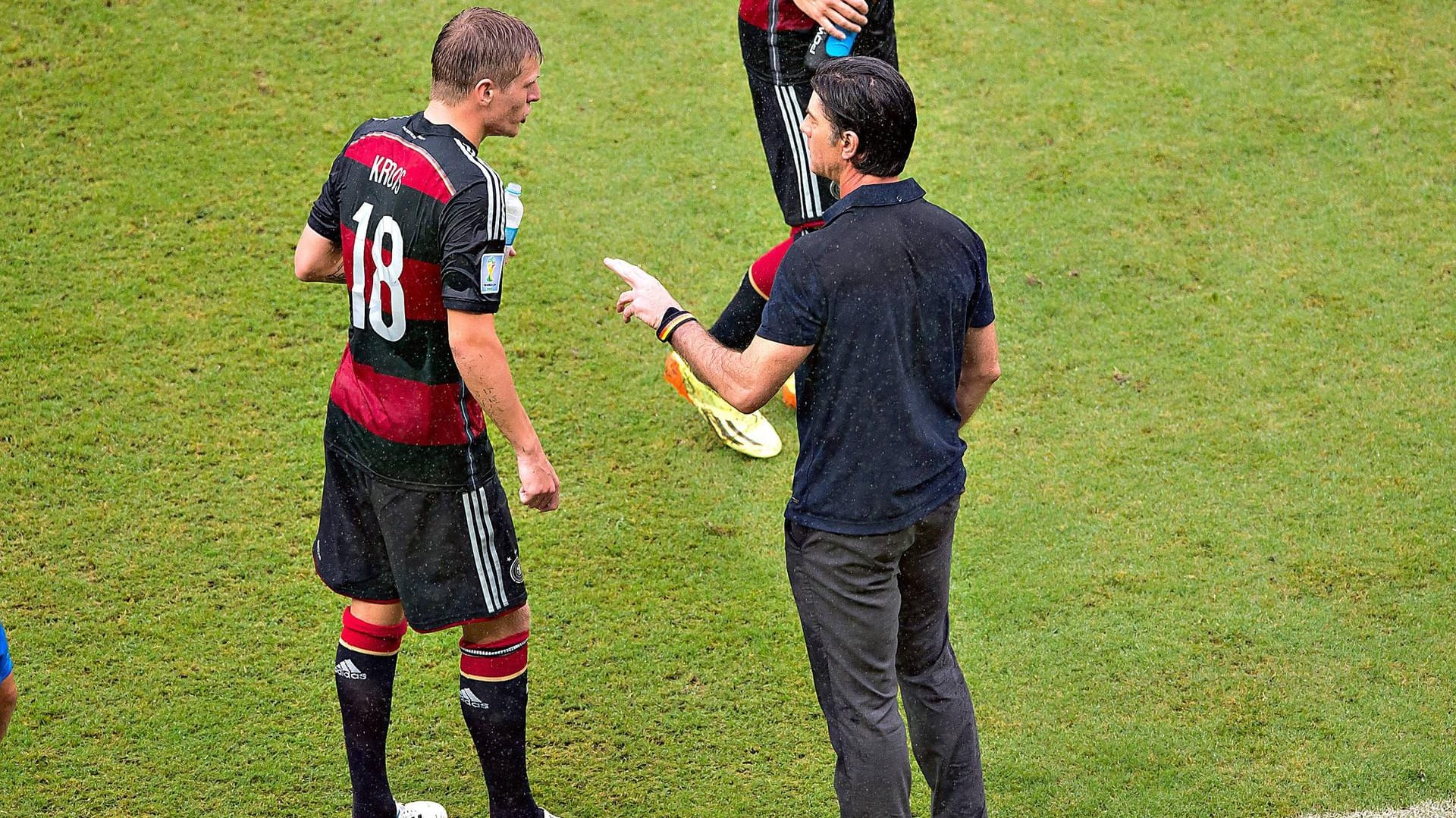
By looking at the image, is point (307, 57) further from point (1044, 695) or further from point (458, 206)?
point (1044, 695)

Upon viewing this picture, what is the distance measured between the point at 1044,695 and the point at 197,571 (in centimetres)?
260

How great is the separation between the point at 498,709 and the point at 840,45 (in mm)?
2410

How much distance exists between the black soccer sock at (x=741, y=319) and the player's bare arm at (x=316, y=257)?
1.09m

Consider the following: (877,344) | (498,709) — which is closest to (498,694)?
(498,709)

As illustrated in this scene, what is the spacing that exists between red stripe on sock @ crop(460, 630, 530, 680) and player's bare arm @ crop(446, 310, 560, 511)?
0.37m

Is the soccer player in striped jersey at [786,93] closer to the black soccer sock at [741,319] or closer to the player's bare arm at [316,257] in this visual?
the black soccer sock at [741,319]

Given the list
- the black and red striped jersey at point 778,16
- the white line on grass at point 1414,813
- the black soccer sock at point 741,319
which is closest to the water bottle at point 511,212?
the black soccer sock at point 741,319

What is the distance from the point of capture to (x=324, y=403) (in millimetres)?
4980

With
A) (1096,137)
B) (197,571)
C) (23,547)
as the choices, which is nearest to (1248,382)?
(1096,137)

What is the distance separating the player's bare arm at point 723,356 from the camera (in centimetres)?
289

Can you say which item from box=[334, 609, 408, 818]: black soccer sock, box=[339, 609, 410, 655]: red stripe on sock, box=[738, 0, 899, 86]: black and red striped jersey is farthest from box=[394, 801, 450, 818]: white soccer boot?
box=[738, 0, 899, 86]: black and red striped jersey

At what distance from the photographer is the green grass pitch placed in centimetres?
376

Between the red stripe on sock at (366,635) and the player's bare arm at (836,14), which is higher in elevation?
Result: the player's bare arm at (836,14)

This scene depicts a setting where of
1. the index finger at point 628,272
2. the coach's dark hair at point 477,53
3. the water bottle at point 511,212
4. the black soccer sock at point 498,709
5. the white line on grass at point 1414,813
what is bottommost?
the white line on grass at point 1414,813
